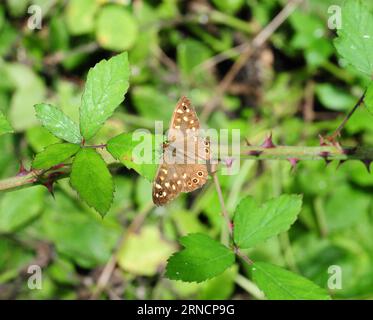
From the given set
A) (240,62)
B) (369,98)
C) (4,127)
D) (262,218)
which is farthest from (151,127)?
(369,98)

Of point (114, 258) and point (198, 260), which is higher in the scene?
point (114, 258)

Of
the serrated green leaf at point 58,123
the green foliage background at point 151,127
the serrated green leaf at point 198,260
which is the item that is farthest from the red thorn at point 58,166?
the green foliage background at point 151,127

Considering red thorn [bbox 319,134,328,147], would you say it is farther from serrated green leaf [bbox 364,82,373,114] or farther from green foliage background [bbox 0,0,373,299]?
green foliage background [bbox 0,0,373,299]

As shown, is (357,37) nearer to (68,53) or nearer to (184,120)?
(184,120)

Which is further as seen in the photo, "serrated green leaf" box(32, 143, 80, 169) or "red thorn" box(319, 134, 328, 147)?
"red thorn" box(319, 134, 328, 147)

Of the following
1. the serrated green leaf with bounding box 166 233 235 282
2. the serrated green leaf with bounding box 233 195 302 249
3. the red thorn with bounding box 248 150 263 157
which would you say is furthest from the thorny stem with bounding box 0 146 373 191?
the serrated green leaf with bounding box 166 233 235 282
